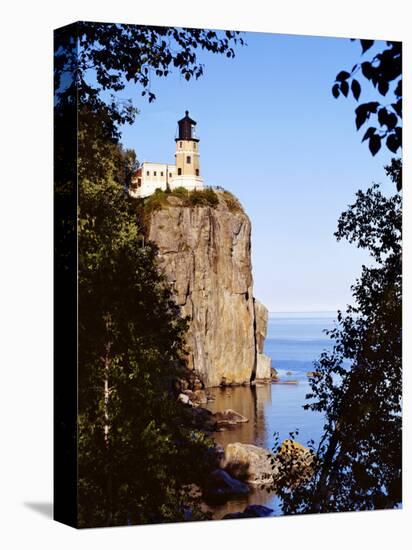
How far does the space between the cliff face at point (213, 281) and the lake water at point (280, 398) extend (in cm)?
12

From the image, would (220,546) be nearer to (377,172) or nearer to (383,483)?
(383,483)

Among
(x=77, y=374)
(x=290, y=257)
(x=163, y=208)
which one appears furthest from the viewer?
(x=290, y=257)

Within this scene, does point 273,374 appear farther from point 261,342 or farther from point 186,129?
point 186,129

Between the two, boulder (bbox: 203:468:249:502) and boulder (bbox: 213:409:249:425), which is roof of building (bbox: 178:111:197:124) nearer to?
boulder (bbox: 213:409:249:425)

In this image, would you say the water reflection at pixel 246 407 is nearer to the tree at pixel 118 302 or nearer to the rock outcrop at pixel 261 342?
the rock outcrop at pixel 261 342

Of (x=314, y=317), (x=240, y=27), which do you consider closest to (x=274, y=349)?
(x=314, y=317)

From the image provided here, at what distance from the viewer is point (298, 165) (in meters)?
8.47

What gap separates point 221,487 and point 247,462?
0.82ft

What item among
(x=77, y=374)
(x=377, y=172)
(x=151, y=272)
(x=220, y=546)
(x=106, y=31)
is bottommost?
(x=220, y=546)

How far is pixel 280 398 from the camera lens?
27.3 feet

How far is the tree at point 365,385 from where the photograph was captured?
8.48 metres

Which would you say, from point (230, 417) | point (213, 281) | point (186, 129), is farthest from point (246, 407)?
point (186, 129)

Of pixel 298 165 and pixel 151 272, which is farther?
pixel 298 165

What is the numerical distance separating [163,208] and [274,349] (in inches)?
51.4
